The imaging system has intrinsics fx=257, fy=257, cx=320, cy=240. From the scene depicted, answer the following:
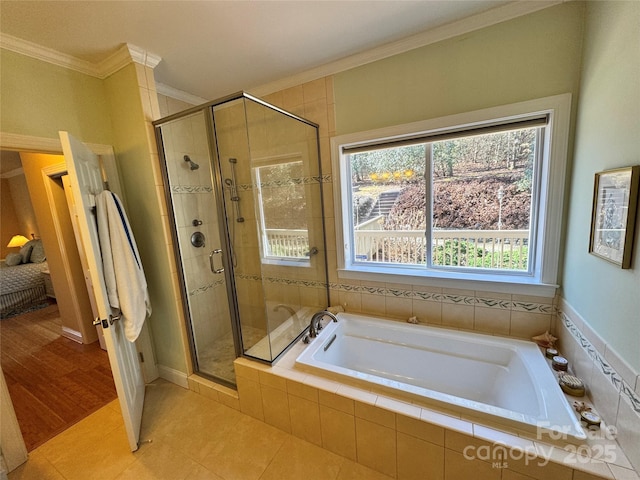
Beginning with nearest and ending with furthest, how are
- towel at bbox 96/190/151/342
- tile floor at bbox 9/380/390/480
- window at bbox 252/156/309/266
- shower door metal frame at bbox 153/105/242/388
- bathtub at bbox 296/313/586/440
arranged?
bathtub at bbox 296/313/586/440, tile floor at bbox 9/380/390/480, towel at bbox 96/190/151/342, shower door metal frame at bbox 153/105/242/388, window at bbox 252/156/309/266

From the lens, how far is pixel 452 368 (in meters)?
1.86

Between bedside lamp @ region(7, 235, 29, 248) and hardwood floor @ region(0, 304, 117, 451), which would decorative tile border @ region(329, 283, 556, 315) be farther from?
bedside lamp @ region(7, 235, 29, 248)

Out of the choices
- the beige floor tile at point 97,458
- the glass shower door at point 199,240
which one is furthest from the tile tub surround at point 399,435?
the beige floor tile at point 97,458

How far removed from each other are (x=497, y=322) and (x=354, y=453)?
1306mm

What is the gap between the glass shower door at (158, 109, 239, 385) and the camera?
1921 millimetres

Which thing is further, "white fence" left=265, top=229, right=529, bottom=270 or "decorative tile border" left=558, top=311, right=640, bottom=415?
"white fence" left=265, top=229, right=529, bottom=270

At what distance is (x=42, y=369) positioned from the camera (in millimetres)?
2471

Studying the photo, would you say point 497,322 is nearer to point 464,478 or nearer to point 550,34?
point 464,478

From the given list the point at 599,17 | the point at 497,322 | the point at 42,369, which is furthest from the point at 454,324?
the point at 42,369

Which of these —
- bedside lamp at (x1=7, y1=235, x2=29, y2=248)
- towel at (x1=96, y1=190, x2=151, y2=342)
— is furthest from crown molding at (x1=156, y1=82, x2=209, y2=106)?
bedside lamp at (x1=7, y1=235, x2=29, y2=248)

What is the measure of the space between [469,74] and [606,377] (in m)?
1.80

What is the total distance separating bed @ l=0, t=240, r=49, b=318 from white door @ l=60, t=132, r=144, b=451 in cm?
408

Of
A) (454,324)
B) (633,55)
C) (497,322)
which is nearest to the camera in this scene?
(633,55)

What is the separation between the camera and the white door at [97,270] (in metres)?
1.38
